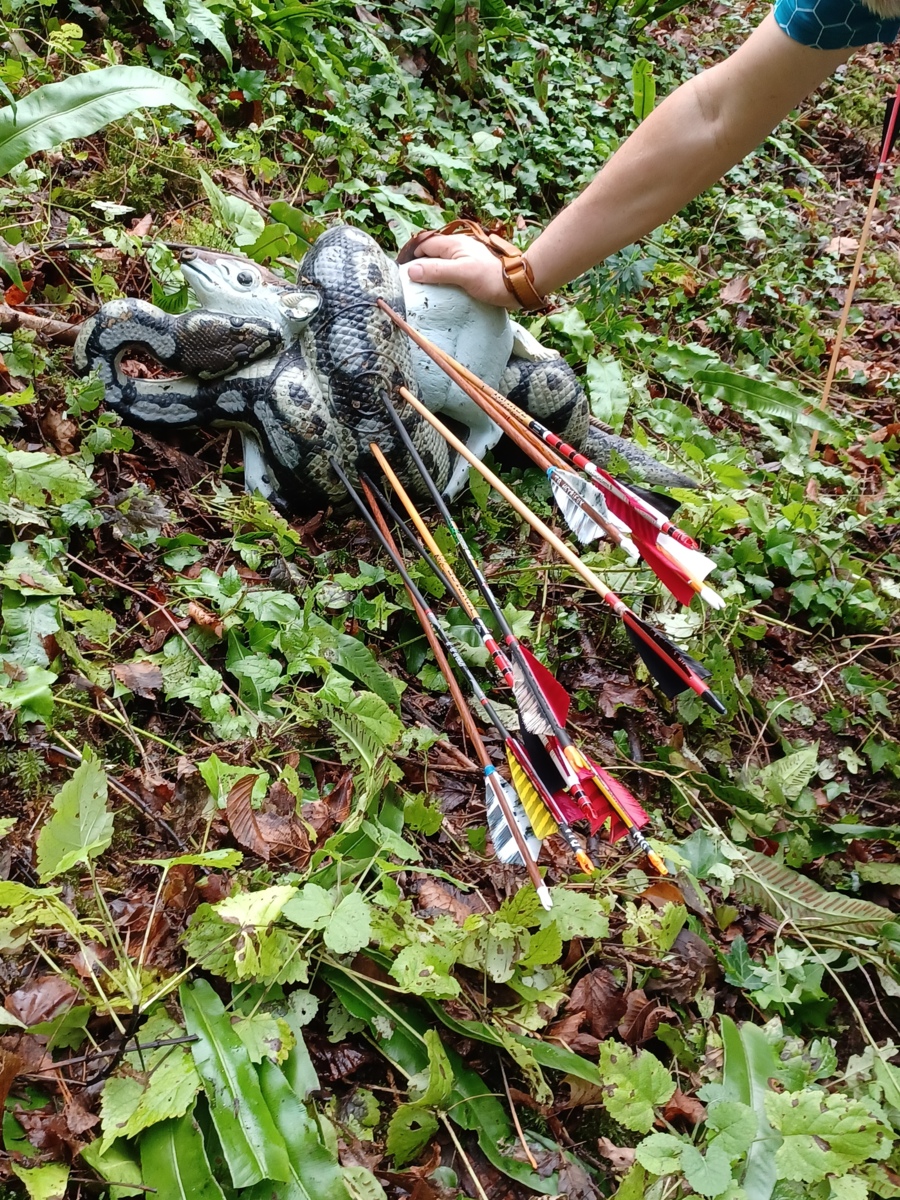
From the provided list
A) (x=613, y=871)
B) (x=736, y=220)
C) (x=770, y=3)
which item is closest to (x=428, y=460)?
(x=613, y=871)

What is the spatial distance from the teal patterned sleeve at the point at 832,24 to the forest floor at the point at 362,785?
360mm

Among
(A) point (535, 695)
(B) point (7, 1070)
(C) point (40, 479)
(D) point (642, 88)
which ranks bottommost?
(B) point (7, 1070)

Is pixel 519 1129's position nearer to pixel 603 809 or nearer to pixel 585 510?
pixel 603 809

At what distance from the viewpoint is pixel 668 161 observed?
187cm

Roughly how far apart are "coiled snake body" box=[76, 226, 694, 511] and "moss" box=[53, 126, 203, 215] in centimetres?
65

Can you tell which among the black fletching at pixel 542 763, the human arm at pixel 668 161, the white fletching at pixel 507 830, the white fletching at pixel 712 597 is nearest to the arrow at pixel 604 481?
the white fletching at pixel 712 597

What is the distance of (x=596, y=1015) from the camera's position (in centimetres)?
148

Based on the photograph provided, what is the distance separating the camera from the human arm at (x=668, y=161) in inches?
65.5

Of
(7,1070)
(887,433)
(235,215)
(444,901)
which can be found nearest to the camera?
(7,1070)

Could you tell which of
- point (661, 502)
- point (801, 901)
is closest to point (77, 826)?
point (661, 502)

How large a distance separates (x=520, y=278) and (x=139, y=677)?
48.3 inches

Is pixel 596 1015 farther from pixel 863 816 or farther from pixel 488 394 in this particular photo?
pixel 488 394

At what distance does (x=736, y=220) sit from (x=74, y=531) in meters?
3.72

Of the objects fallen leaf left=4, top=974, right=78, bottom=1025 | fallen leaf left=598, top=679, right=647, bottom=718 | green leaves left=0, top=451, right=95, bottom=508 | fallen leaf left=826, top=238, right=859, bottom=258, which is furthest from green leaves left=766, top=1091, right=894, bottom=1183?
fallen leaf left=826, top=238, right=859, bottom=258
